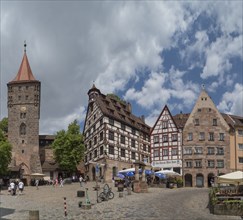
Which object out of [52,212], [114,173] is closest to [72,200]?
[52,212]

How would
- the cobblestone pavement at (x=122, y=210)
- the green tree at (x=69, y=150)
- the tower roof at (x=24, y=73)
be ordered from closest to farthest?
the cobblestone pavement at (x=122, y=210)
the green tree at (x=69, y=150)
the tower roof at (x=24, y=73)

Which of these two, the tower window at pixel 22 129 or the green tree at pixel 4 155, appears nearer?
the green tree at pixel 4 155

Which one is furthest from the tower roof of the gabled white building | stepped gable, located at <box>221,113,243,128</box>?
stepped gable, located at <box>221,113,243,128</box>

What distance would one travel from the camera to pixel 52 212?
86.4 ft

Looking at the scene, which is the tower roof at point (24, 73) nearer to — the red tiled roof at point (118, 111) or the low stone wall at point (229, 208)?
the red tiled roof at point (118, 111)

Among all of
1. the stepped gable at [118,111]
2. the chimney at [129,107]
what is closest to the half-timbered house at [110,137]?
the stepped gable at [118,111]

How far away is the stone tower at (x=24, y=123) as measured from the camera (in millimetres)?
77188

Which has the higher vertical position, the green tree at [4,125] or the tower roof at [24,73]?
the tower roof at [24,73]

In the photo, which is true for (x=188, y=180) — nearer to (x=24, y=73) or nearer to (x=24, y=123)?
(x=24, y=123)

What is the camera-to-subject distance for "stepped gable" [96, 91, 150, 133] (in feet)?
208

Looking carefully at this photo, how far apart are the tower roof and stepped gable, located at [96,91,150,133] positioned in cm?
2148

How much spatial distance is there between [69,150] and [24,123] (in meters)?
15.3

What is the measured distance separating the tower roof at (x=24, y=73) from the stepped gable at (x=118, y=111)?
70.5 ft

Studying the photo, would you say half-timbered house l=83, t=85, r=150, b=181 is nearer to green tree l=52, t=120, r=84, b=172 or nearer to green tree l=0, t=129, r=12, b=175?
green tree l=52, t=120, r=84, b=172
